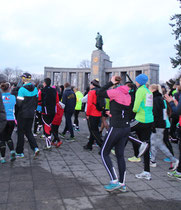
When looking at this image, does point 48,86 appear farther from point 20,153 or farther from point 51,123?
point 20,153

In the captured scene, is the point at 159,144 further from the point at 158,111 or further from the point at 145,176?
the point at 145,176

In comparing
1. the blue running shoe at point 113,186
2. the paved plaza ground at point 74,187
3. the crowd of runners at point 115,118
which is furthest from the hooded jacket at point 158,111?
the blue running shoe at point 113,186

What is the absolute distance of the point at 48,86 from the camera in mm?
6547

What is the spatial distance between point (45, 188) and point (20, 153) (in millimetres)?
2154

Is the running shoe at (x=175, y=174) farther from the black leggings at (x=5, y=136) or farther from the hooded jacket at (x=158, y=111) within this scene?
the black leggings at (x=5, y=136)

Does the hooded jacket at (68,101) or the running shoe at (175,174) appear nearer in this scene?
the running shoe at (175,174)

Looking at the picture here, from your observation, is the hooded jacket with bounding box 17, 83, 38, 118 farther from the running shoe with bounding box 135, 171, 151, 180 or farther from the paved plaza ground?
the running shoe with bounding box 135, 171, 151, 180

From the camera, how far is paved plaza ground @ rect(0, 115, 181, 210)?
3221 millimetres

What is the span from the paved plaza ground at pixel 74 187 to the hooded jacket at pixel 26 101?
119 cm

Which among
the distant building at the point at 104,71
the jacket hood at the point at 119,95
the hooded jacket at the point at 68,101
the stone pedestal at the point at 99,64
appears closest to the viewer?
the jacket hood at the point at 119,95

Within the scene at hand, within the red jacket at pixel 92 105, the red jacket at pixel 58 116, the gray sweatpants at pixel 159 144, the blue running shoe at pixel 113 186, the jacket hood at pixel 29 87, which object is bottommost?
the blue running shoe at pixel 113 186

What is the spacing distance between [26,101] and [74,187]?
259 cm

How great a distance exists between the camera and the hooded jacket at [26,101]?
211 inches

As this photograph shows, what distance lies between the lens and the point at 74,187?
3.85m
